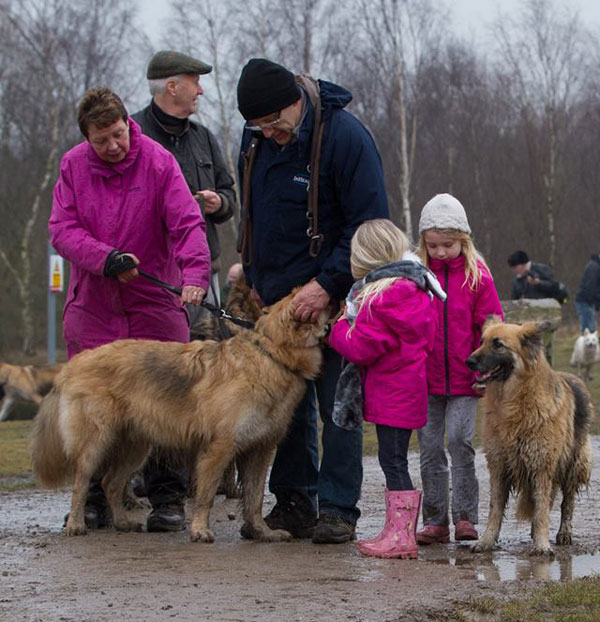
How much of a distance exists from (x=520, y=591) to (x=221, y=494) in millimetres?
3800

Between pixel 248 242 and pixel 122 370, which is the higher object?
pixel 248 242

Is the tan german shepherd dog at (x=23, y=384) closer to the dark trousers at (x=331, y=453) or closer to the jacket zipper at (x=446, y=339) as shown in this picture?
the dark trousers at (x=331, y=453)

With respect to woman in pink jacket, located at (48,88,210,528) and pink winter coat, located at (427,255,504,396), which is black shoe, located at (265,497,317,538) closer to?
woman in pink jacket, located at (48,88,210,528)

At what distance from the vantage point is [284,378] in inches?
239

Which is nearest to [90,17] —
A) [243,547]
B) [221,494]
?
[221,494]

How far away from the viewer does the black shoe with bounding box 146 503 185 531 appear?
6.60 m

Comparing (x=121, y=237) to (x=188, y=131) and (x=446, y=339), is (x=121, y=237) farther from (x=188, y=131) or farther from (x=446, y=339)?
(x=446, y=339)

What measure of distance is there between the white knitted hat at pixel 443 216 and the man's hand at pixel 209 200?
1743mm

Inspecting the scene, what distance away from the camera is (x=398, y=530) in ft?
18.7

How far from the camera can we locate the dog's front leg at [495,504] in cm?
585

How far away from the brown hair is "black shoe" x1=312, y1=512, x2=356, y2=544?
235cm

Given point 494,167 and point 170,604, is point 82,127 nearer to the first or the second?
point 170,604

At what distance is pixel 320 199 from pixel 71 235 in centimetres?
141

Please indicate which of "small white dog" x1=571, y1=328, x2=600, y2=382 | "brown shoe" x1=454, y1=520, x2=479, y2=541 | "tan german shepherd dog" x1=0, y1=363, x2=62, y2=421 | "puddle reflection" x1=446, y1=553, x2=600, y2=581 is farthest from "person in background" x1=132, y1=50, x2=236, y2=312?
"small white dog" x1=571, y1=328, x2=600, y2=382
